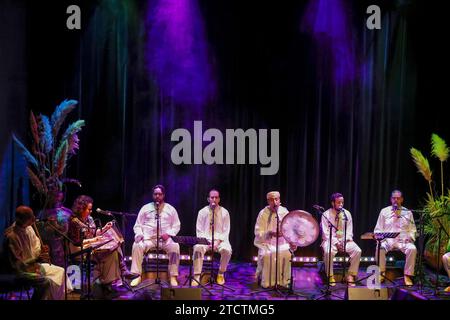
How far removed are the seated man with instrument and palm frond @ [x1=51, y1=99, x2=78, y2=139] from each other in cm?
272

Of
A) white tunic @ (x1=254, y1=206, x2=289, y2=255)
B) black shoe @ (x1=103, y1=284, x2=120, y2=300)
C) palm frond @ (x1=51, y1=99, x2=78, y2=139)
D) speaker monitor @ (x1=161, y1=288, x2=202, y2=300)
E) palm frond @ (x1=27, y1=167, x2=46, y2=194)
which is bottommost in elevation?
black shoe @ (x1=103, y1=284, x2=120, y2=300)

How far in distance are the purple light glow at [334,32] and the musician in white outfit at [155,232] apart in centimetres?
401

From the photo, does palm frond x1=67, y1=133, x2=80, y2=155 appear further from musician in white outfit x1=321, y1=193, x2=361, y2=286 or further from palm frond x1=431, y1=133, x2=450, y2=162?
palm frond x1=431, y1=133, x2=450, y2=162

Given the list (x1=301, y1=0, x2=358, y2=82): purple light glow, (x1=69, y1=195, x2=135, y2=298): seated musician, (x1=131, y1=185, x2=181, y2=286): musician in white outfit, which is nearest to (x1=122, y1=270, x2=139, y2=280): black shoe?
(x1=131, y1=185, x2=181, y2=286): musician in white outfit

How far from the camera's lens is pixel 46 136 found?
8.83 metres

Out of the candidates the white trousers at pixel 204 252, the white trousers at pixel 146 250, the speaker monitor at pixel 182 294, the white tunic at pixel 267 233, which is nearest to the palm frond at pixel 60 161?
the white trousers at pixel 146 250

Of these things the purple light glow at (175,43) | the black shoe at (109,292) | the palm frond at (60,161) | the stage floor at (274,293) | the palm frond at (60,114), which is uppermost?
the purple light glow at (175,43)

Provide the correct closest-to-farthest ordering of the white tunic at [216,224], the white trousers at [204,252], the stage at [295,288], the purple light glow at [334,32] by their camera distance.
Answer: the stage at [295,288] → the white trousers at [204,252] → the white tunic at [216,224] → the purple light glow at [334,32]

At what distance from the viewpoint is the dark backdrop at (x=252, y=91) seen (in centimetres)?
956

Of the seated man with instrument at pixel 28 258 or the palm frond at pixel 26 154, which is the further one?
the palm frond at pixel 26 154

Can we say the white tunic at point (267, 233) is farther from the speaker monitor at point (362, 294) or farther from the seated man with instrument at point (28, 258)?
the seated man with instrument at point (28, 258)

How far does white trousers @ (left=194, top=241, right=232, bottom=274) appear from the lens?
8.20m

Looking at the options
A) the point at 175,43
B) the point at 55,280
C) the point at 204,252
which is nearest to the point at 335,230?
the point at 204,252
